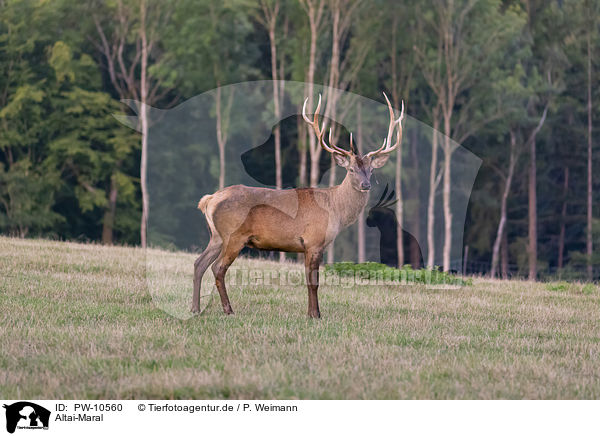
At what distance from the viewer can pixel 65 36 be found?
36469mm

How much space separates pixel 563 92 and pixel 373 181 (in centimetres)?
3220

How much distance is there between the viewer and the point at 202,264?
10.2 m

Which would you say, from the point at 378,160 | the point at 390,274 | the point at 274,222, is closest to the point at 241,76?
the point at 390,274

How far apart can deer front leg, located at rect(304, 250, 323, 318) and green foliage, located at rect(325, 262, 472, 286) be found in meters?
4.79

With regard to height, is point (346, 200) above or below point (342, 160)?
below

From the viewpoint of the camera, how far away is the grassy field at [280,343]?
21.5 feet

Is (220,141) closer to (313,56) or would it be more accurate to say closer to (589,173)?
(313,56)

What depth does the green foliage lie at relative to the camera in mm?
15008

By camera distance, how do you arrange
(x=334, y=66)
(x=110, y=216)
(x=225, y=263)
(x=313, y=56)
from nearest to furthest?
1. (x=225, y=263)
2. (x=313, y=56)
3. (x=334, y=66)
4. (x=110, y=216)

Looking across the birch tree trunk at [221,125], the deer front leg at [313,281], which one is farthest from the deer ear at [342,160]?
the birch tree trunk at [221,125]

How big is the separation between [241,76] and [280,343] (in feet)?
91.5
